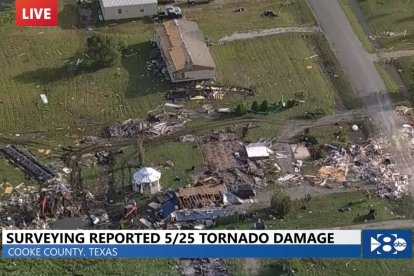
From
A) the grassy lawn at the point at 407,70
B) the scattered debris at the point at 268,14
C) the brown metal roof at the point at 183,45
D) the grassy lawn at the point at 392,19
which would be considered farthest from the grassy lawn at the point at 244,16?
the grassy lawn at the point at 407,70

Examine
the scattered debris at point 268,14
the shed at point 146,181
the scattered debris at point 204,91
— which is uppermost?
the scattered debris at point 268,14

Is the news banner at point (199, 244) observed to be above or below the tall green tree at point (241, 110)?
below

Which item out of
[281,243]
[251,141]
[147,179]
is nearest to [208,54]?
[251,141]

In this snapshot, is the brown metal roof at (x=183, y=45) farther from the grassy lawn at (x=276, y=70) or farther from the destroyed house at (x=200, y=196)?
the destroyed house at (x=200, y=196)

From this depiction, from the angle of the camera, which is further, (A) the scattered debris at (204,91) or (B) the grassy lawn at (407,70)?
(B) the grassy lawn at (407,70)

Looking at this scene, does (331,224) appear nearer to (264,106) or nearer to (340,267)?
(340,267)

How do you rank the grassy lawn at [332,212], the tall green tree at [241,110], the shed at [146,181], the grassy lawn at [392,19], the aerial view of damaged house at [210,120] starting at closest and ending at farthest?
the grassy lawn at [332,212] → the aerial view of damaged house at [210,120] → the shed at [146,181] → the tall green tree at [241,110] → the grassy lawn at [392,19]

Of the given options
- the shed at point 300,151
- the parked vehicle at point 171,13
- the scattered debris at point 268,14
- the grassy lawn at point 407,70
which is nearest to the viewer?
the shed at point 300,151

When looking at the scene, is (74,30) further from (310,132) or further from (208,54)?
(310,132)
